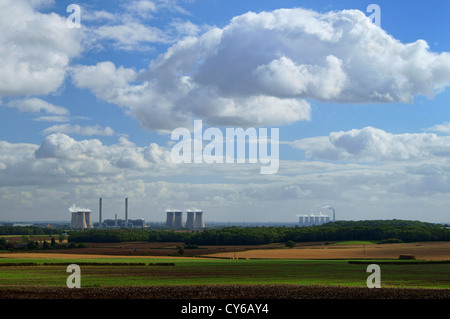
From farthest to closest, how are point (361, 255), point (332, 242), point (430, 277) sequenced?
point (332, 242) → point (361, 255) → point (430, 277)
